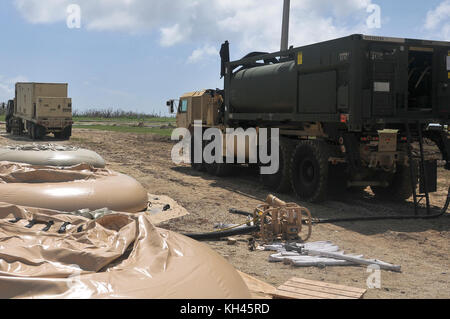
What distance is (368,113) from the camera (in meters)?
9.93

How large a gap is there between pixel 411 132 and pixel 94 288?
27.9 feet

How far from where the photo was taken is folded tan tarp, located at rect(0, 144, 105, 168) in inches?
400

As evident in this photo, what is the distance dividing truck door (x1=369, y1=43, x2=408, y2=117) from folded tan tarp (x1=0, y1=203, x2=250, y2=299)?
591 centimetres

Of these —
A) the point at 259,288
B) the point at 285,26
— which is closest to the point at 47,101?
the point at 285,26

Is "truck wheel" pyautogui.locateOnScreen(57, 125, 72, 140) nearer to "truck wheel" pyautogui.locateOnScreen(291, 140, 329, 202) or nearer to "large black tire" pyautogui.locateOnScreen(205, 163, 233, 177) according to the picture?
"large black tire" pyautogui.locateOnScreen(205, 163, 233, 177)

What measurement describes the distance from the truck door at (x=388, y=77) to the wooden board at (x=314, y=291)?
5.10 metres

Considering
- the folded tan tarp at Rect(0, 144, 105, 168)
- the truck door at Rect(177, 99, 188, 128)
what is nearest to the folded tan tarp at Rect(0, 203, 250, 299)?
the folded tan tarp at Rect(0, 144, 105, 168)

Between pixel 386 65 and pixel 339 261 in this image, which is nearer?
pixel 339 261

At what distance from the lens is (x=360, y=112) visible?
32.7 feet

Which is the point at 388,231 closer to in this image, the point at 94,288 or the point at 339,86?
the point at 339,86

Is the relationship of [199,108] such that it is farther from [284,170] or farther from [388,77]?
[388,77]

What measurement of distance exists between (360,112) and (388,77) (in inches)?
33.5
